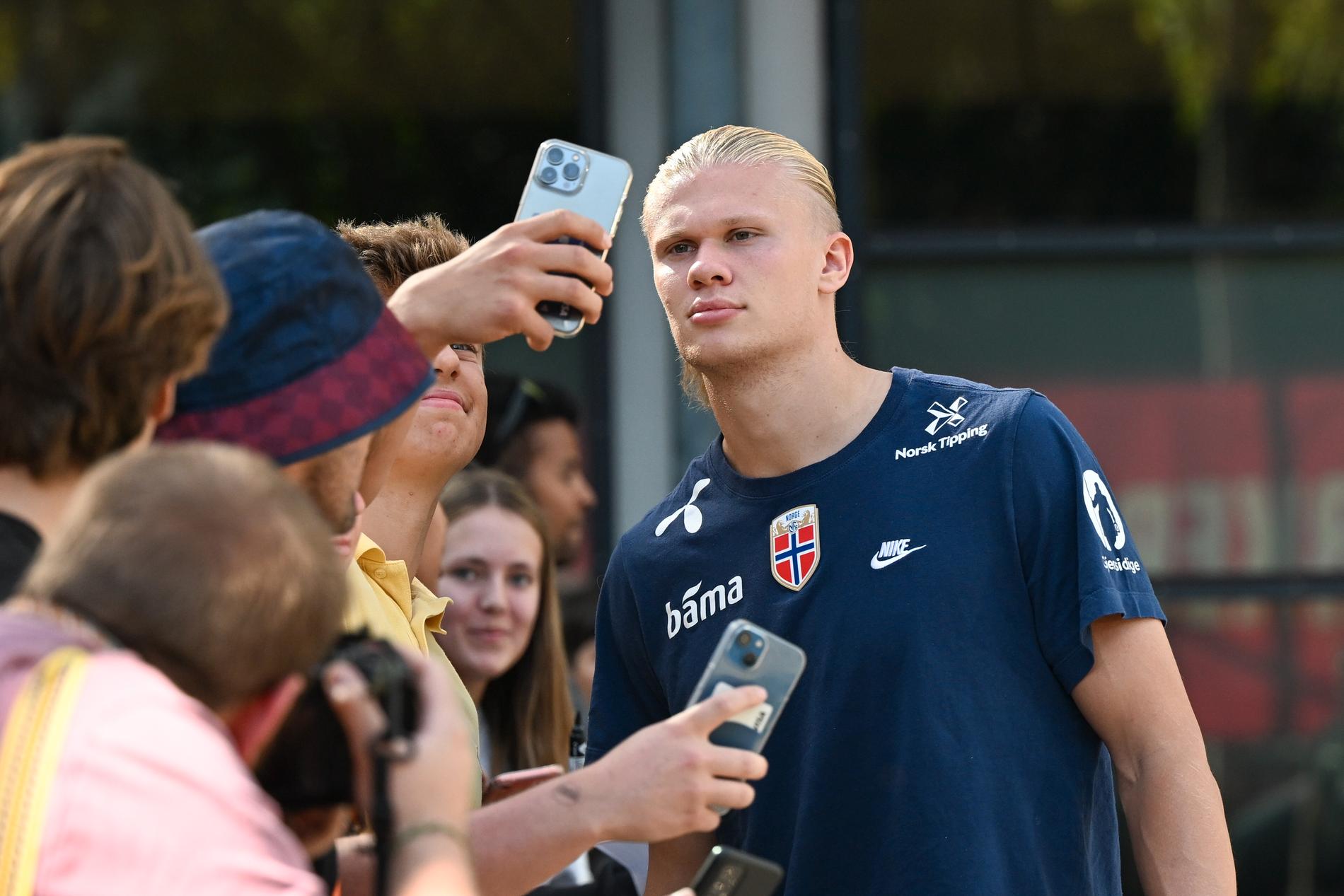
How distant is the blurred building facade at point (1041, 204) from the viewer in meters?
5.50

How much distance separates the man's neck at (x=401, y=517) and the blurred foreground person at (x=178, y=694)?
143 centimetres

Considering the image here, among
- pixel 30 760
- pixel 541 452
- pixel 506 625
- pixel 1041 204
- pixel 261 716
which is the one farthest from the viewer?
pixel 1041 204

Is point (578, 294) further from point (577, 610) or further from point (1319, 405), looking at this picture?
point (1319, 405)

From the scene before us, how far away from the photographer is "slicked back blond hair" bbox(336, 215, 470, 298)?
9.32 feet

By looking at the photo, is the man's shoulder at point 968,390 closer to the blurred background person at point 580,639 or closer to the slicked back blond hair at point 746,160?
the slicked back blond hair at point 746,160

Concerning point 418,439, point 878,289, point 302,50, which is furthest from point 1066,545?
point 302,50

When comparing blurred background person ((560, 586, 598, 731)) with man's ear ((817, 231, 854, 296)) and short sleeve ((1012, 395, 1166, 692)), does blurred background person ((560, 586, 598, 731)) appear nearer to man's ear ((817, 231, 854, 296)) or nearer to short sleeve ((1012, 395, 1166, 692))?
man's ear ((817, 231, 854, 296))

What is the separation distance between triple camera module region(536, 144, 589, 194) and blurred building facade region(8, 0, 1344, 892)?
3163 mm

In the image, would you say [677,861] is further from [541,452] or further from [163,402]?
[541,452]

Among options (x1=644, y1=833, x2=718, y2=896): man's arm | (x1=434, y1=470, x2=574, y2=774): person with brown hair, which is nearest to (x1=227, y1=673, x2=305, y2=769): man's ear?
(x1=644, y1=833, x2=718, y2=896): man's arm

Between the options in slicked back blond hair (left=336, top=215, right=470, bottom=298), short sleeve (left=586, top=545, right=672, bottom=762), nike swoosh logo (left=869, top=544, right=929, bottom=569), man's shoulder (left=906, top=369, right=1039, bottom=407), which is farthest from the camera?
slicked back blond hair (left=336, top=215, right=470, bottom=298)

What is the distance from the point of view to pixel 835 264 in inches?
112

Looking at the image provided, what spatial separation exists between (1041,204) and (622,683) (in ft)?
11.7

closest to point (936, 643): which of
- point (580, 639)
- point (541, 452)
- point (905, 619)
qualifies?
point (905, 619)
